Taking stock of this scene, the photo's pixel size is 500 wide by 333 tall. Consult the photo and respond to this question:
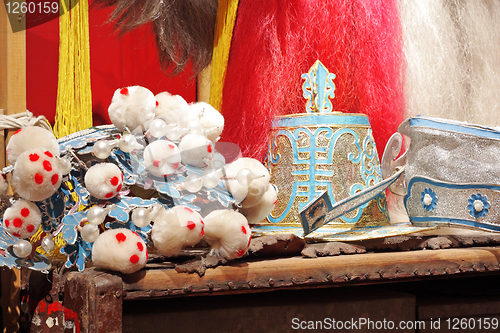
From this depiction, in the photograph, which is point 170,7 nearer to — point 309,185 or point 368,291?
point 309,185

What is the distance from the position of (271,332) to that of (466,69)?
570 millimetres

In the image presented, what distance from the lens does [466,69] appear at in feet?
2.76

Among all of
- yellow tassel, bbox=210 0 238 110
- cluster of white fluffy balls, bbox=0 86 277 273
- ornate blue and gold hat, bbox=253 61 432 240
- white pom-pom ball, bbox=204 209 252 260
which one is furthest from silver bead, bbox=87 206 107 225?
yellow tassel, bbox=210 0 238 110

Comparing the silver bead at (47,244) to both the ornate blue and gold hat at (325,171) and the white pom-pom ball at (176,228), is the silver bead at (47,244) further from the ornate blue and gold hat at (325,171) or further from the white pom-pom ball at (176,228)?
the ornate blue and gold hat at (325,171)

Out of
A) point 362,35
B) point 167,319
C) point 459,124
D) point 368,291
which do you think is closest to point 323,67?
point 362,35

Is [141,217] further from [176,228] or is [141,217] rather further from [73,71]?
[73,71]

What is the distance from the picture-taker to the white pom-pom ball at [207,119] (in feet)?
1.98

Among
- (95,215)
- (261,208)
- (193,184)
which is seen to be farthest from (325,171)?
(95,215)

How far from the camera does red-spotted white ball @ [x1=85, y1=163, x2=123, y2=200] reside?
50 centimetres

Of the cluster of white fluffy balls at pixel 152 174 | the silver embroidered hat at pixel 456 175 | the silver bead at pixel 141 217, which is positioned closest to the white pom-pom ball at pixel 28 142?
the cluster of white fluffy balls at pixel 152 174

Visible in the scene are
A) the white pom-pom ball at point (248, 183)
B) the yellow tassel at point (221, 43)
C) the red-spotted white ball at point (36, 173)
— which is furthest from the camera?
the yellow tassel at point (221, 43)

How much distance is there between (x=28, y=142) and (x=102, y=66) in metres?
0.47

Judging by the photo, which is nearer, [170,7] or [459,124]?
[459,124]

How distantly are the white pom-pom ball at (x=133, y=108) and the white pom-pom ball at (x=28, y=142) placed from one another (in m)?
0.08
